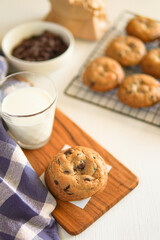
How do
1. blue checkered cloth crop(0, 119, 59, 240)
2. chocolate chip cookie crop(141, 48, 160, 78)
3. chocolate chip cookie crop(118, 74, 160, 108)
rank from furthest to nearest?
chocolate chip cookie crop(141, 48, 160, 78) → chocolate chip cookie crop(118, 74, 160, 108) → blue checkered cloth crop(0, 119, 59, 240)

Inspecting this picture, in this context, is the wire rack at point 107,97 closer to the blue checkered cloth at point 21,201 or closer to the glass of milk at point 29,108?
the glass of milk at point 29,108

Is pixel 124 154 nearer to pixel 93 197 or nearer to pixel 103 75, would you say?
pixel 93 197

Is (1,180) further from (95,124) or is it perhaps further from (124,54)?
(124,54)

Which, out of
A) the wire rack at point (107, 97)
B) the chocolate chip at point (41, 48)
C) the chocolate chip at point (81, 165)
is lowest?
the wire rack at point (107, 97)

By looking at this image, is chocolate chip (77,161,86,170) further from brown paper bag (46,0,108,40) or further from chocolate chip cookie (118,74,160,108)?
brown paper bag (46,0,108,40)

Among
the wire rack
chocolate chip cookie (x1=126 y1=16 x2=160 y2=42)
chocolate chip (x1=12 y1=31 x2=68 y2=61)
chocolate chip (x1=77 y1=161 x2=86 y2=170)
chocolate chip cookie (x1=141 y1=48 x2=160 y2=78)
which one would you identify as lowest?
the wire rack

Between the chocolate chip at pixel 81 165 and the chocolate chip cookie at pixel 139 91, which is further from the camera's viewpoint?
the chocolate chip cookie at pixel 139 91

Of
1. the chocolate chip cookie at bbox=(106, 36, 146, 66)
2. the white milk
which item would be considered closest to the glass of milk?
the white milk

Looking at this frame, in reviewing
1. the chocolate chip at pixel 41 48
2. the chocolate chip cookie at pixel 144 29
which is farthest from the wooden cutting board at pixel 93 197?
the chocolate chip cookie at pixel 144 29
